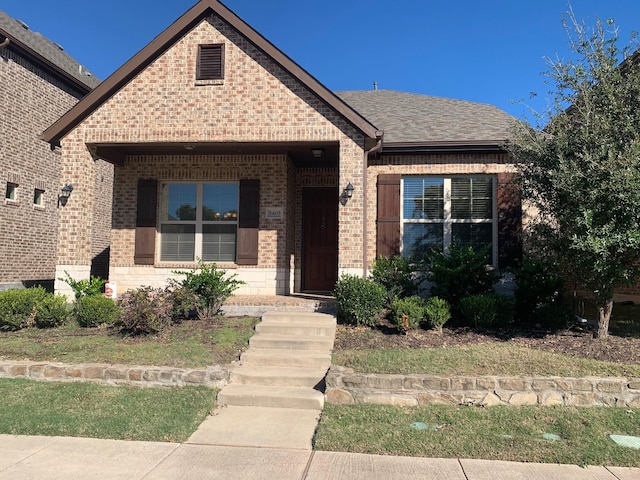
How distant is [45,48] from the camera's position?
49.4 ft

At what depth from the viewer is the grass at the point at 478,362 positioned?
18.9 feet

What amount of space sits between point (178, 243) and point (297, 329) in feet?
15.0

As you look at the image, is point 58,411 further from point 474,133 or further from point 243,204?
point 474,133

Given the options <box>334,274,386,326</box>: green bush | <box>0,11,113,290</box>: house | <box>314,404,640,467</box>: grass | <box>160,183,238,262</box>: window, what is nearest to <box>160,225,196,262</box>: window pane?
<box>160,183,238,262</box>: window

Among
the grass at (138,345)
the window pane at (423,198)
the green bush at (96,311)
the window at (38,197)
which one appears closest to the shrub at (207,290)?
the grass at (138,345)

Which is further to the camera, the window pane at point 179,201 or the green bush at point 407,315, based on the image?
the window pane at point 179,201

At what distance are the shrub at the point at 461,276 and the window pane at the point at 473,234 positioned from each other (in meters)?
1.46

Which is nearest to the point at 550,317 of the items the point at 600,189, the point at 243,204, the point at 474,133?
the point at 600,189

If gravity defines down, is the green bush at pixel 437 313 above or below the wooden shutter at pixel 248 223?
below

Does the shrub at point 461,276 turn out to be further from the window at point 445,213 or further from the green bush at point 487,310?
the window at point 445,213

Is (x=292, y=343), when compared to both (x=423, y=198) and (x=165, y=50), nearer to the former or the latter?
(x=423, y=198)

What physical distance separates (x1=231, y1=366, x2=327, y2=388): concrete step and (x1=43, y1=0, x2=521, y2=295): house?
2750mm

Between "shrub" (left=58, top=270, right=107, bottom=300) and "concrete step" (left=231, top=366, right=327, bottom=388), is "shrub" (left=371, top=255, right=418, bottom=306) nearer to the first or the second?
"concrete step" (left=231, top=366, right=327, bottom=388)

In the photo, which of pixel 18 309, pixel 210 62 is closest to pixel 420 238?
pixel 210 62
